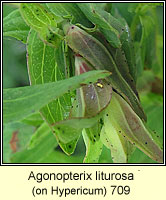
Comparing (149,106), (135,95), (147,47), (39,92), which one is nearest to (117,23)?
(135,95)

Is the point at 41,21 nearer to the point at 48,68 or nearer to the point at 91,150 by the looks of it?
the point at 48,68

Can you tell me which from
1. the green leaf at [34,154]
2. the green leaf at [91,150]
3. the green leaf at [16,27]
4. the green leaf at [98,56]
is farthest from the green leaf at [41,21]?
the green leaf at [34,154]

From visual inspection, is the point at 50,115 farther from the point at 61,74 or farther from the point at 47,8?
the point at 47,8

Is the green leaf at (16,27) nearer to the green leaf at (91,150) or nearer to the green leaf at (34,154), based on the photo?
the green leaf at (91,150)

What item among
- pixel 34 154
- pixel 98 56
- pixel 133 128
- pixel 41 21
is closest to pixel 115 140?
pixel 133 128

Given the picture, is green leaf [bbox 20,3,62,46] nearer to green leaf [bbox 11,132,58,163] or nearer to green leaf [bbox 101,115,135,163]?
green leaf [bbox 101,115,135,163]

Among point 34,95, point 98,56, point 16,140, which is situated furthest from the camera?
point 16,140
